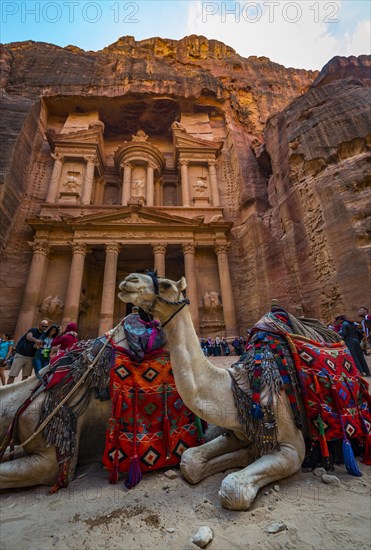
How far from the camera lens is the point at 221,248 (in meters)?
16.2

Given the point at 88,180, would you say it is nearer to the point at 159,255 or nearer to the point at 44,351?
the point at 159,255

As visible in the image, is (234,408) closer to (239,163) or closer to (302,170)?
(302,170)

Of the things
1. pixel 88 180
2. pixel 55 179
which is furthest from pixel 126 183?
pixel 55 179

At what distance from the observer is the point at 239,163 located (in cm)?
1838

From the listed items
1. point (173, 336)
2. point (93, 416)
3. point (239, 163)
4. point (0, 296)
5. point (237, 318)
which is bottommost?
point (93, 416)

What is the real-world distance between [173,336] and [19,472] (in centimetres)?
170

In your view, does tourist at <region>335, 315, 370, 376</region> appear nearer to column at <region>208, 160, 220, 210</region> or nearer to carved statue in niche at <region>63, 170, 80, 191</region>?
column at <region>208, 160, 220, 210</region>

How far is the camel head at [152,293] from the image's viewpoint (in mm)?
2105

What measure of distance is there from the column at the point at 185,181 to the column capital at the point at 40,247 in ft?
30.5

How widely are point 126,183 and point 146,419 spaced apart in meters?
18.8

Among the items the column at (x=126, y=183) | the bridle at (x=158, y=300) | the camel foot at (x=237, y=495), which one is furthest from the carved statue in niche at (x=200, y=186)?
the camel foot at (x=237, y=495)

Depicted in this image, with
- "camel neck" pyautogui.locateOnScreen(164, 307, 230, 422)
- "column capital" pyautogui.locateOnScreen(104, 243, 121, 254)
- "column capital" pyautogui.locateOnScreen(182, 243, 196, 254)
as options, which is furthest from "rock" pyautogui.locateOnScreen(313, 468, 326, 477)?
"column capital" pyautogui.locateOnScreen(104, 243, 121, 254)

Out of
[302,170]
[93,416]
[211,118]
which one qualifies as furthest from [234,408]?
[211,118]

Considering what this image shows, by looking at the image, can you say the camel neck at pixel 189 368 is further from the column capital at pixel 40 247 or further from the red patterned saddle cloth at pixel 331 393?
the column capital at pixel 40 247
